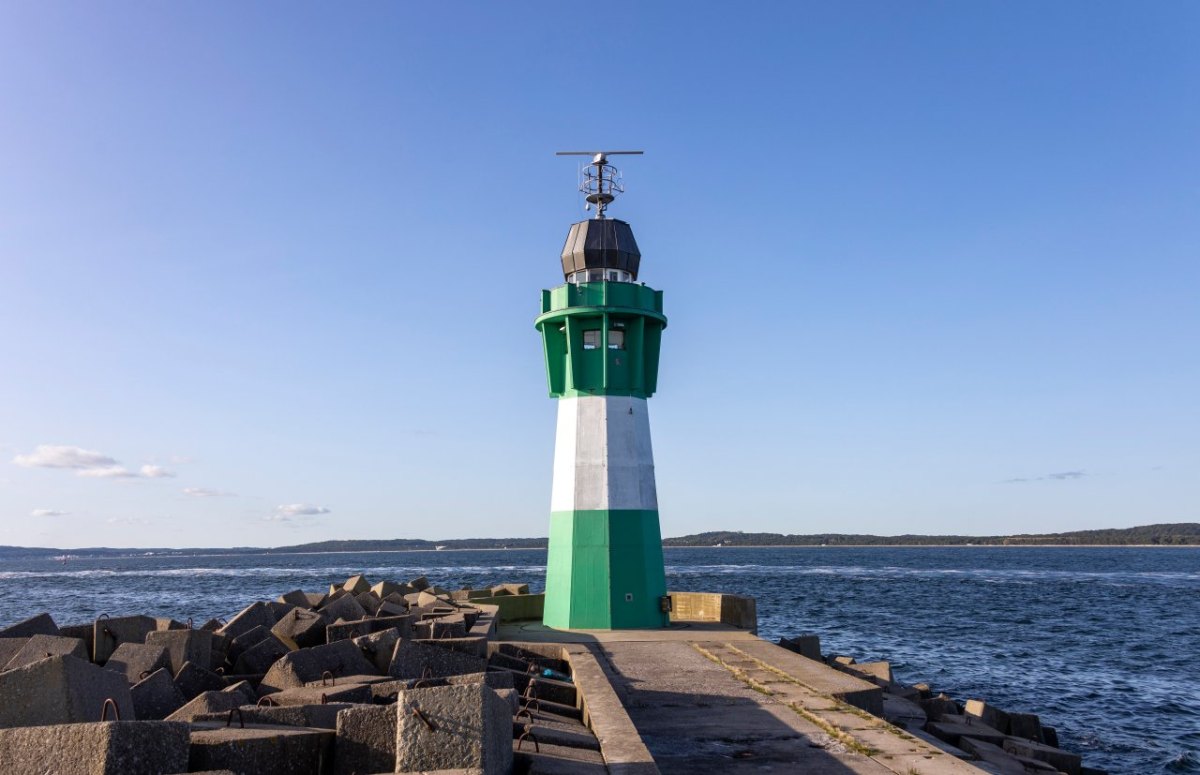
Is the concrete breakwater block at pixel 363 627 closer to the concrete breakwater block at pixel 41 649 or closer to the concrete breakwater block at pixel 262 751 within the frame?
the concrete breakwater block at pixel 41 649

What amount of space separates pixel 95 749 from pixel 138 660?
5.95 metres

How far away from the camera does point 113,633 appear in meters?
12.0

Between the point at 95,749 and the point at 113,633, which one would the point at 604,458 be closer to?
the point at 113,633

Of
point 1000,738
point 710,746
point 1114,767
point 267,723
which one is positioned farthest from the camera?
point 1114,767

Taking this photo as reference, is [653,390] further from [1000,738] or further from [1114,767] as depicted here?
[1114,767]

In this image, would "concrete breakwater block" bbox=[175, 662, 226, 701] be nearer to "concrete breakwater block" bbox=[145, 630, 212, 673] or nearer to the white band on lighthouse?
"concrete breakwater block" bbox=[145, 630, 212, 673]

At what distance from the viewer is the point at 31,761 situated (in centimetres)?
476

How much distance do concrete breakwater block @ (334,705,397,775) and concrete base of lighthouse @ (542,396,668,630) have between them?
37.9 feet

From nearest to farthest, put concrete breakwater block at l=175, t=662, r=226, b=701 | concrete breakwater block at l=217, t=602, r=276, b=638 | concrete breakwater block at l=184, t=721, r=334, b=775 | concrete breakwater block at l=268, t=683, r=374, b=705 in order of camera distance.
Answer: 1. concrete breakwater block at l=184, t=721, r=334, b=775
2. concrete breakwater block at l=268, t=683, r=374, b=705
3. concrete breakwater block at l=175, t=662, r=226, b=701
4. concrete breakwater block at l=217, t=602, r=276, b=638

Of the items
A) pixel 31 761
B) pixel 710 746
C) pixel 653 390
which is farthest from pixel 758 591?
pixel 31 761

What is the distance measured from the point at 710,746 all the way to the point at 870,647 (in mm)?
23099

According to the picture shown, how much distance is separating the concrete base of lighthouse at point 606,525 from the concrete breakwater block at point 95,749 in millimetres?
12475

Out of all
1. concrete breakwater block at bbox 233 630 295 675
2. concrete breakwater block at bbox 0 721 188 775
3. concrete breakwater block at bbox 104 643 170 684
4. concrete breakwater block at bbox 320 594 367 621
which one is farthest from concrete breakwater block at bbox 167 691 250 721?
concrete breakwater block at bbox 320 594 367 621

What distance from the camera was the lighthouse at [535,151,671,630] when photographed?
17.3 m
